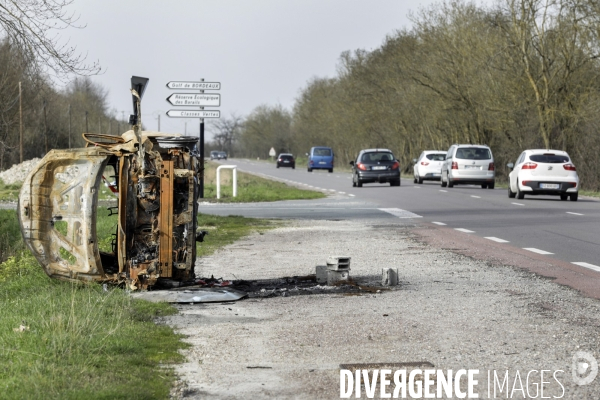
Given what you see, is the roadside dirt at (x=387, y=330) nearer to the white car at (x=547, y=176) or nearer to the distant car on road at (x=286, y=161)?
the white car at (x=547, y=176)

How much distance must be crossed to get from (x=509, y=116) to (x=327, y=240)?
114ft

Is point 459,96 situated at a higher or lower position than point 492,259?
higher

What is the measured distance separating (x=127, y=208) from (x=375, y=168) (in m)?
35.8

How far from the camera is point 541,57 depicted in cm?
4906

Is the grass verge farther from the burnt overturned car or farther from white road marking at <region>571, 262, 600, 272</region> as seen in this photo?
white road marking at <region>571, 262, 600, 272</region>

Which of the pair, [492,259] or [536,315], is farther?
[492,259]

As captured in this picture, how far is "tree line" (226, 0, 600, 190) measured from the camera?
46.5m

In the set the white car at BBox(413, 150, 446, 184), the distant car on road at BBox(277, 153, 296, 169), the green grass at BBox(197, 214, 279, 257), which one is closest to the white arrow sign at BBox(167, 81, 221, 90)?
the green grass at BBox(197, 214, 279, 257)

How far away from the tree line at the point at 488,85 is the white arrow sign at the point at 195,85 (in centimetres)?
1801

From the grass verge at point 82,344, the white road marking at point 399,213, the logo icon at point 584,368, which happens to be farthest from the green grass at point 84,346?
the white road marking at point 399,213

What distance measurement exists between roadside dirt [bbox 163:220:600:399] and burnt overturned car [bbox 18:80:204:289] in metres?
0.89

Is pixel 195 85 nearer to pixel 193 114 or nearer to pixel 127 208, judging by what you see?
pixel 193 114

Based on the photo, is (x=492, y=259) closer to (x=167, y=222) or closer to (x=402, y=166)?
(x=167, y=222)

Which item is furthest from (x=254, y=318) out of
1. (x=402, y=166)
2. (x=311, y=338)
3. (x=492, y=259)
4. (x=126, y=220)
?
(x=402, y=166)
